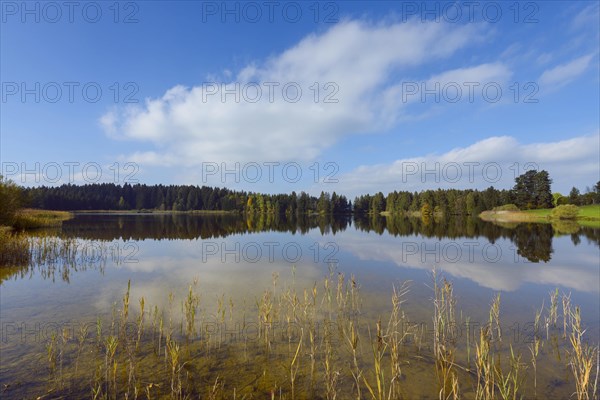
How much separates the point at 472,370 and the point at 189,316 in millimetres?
7595

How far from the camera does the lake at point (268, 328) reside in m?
5.84

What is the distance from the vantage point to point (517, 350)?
7.43 m

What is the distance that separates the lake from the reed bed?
0.14ft

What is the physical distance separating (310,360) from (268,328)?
1859 millimetres

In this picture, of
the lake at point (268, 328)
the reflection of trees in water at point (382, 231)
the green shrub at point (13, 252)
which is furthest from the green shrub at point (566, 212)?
the green shrub at point (13, 252)

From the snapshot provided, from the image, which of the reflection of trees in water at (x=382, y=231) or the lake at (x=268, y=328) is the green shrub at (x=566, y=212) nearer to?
the reflection of trees in water at (x=382, y=231)

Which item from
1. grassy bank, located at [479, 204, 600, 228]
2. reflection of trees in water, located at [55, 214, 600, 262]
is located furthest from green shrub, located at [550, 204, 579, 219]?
reflection of trees in water, located at [55, 214, 600, 262]

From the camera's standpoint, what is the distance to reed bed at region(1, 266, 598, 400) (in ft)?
18.0

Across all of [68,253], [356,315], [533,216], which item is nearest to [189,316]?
[356,315]

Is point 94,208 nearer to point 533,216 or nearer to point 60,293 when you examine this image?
point 60,293

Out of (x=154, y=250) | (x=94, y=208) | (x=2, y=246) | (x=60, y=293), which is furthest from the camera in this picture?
(x=94, y=208)

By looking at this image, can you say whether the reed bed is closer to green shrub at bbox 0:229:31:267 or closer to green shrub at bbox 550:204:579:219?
green shrub at bbox 0:229:31:267

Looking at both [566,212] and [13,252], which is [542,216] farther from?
[13,252]

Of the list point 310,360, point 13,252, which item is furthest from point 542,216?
point 13,252
